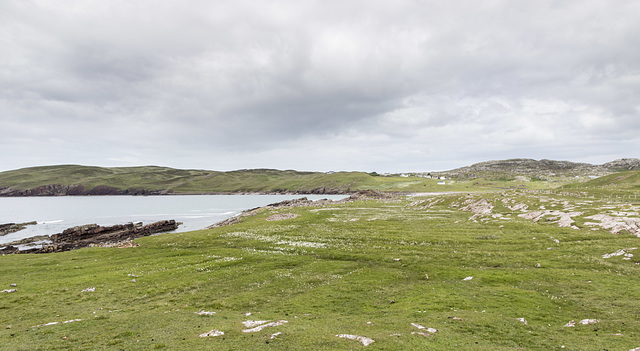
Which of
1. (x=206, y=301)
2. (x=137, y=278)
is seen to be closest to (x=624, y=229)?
(x=206, y=301)

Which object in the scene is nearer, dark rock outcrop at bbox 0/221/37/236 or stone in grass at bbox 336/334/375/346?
stone in grass at bbox 336/334/375/346

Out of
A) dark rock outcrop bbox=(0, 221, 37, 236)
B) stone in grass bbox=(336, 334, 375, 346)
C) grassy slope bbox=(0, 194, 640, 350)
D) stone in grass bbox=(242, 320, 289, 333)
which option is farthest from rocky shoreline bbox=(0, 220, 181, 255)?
stone in grass bbox=(336, 334, 375, 346)

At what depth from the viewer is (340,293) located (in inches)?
979

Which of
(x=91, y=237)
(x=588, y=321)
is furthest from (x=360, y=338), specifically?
(x=91, y=237)

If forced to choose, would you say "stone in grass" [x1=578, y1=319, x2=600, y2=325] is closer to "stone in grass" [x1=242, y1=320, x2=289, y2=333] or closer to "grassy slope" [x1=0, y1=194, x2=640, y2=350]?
"grassy slope" [x1=0, y1=194, x2=640, y2=350]

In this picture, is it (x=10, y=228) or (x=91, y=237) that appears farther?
(x=10, y=228)

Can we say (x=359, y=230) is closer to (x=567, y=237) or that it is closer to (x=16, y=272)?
(x=567, y=237)

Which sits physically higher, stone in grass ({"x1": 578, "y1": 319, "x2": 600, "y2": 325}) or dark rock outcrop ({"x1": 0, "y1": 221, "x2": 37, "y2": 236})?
stone in grass ({"x1": 578, "y1": 319, "x2": 600, "y2": 325})

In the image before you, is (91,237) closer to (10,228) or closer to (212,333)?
(10,228)

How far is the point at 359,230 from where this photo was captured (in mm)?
56156

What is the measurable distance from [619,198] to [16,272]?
119747 mm

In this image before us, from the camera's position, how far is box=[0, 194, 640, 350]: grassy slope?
50.0 feet

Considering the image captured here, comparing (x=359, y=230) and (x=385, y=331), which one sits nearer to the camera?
(x=385, y=331)

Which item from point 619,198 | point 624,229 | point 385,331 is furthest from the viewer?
point 619,198
